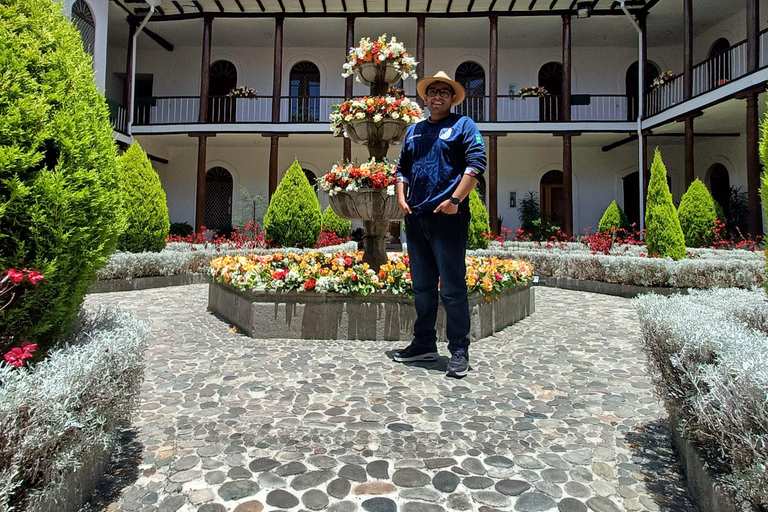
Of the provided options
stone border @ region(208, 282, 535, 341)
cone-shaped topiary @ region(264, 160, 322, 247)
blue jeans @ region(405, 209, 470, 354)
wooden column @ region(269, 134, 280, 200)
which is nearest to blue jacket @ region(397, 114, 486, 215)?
blue jeans @ region(405, 209, 470, 354)

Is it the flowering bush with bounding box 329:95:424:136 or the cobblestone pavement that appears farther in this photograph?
the flowering bush with bounding box 329:95:424:136

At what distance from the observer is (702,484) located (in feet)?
5.17

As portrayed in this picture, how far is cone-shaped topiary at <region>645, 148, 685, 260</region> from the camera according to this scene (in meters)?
7.52

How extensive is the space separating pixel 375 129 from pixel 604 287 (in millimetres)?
4815

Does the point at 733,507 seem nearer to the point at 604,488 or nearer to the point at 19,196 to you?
the point at 604,488

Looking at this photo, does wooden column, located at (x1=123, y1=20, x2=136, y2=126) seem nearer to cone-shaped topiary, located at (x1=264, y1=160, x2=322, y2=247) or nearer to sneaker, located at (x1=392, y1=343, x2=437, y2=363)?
cone-shaped topiary, located at (x1=264, y1=160, x2=322, y2=247)

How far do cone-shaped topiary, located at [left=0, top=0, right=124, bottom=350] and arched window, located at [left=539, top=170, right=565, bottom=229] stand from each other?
16094 mm

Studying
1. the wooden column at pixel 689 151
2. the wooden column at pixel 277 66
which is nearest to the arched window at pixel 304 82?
the wooden column at pixel 277 66

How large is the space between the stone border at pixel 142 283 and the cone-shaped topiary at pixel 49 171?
5478mm

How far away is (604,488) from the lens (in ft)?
5.89

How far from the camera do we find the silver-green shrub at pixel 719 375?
1.27 m

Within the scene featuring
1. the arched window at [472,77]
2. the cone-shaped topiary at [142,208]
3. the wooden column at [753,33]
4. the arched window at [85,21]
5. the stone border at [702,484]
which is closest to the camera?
the stone border at [702,484]

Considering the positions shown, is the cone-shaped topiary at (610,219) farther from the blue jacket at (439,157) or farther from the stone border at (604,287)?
the blue jacket at (439,157)

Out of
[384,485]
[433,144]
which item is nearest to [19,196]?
[384,485]
